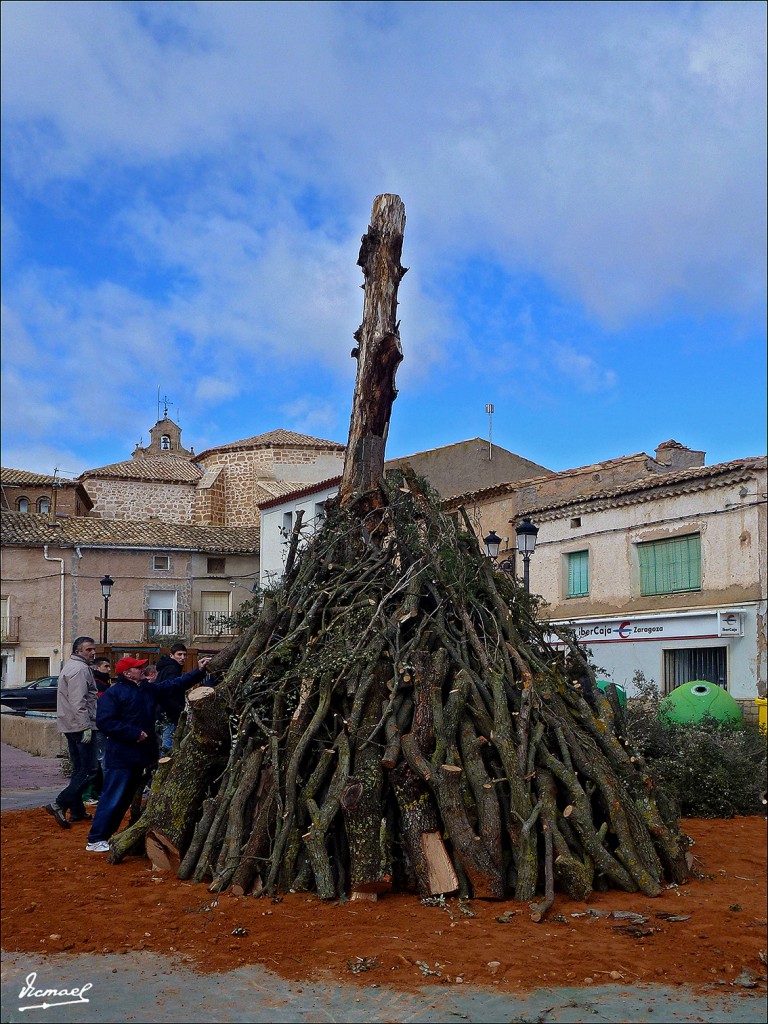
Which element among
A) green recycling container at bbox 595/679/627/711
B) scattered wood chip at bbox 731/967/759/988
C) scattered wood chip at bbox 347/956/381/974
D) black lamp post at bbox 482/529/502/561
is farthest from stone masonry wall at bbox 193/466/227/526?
scattered wood chip at bbox 731/967/759/988

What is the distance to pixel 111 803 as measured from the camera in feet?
27.7

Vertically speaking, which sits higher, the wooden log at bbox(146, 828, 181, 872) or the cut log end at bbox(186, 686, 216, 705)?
the cut log end at bbox(186, 686, 216, 705)

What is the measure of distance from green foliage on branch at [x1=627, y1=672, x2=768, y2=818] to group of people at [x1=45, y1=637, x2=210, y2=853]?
5.25m

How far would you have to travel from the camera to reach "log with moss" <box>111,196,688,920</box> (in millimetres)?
6688

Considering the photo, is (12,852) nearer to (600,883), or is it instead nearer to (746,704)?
(600,883)

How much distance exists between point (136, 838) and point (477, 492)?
789 inches

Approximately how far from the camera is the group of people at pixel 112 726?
27.5ft

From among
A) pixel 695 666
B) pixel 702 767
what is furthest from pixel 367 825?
pixel 695 666

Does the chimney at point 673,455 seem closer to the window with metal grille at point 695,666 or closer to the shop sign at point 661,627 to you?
the shop sign at point 661,627

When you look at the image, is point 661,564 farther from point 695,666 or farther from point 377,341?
point 377,341

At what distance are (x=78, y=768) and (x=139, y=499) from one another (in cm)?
4049

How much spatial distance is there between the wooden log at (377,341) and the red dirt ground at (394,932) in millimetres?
4016

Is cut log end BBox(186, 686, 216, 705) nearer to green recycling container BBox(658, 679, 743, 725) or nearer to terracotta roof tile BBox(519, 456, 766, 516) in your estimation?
green recycling container BBox(658, 679, 743, 725)

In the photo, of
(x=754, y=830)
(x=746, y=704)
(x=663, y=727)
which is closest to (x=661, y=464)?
(x=746, y=704)
